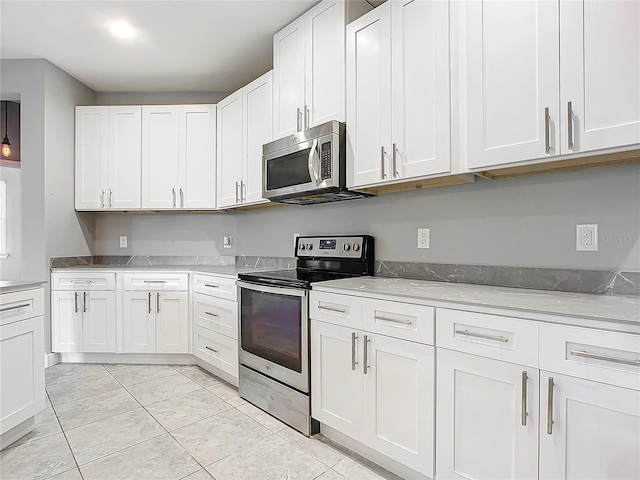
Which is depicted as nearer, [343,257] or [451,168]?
[451,168]

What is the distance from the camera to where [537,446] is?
48.3 inches

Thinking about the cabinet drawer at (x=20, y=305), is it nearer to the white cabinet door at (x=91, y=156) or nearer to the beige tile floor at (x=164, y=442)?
the beige tile floor at (x=164, y=442)

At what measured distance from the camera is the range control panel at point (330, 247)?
2.47m

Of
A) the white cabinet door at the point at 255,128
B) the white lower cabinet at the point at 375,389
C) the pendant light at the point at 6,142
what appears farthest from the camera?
the pendant light at the point at 6,142

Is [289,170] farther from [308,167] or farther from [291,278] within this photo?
[291,278]

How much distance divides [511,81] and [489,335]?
3.48ft

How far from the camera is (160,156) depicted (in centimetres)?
355

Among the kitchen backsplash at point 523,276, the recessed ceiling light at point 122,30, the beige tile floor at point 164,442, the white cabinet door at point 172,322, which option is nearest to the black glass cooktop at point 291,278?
the kitchen backsplash at point 523,276

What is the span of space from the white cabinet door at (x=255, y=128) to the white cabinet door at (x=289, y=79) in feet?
0.35

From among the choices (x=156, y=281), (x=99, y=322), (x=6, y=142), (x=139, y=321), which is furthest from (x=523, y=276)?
(x=6, y=142)

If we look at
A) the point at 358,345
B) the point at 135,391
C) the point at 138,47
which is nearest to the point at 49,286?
the point at 135,391

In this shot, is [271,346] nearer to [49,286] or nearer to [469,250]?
[469,250]

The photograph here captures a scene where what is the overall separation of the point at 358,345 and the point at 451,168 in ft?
3.23

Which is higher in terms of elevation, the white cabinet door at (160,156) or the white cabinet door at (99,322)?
the white cabinet door at (160,156)
